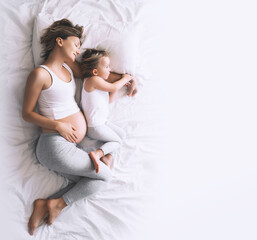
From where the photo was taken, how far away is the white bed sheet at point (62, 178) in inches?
43.3

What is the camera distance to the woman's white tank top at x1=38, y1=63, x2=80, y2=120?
1.12 m

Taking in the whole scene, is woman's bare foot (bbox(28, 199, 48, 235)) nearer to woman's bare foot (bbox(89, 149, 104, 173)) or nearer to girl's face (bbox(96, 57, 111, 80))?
woman's bare foot (bbox(89, 149, 104, 173))

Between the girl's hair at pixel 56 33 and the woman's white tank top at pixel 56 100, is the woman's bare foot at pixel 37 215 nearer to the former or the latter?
the woman's white tank top at pixel 56 100

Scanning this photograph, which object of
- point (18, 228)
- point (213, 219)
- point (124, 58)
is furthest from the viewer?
point (213, 219)

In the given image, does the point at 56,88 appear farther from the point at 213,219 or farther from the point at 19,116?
the point at 213,219

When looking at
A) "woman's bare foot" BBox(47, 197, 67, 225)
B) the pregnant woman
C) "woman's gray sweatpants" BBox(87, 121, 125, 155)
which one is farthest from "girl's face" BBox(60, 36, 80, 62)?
"woman's bare foot" BBox(47, 197, 67, 225)

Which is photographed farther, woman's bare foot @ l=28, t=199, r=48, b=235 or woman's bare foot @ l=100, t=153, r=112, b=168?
woman's bare foot @ l=100, t=153, r=112, b=168

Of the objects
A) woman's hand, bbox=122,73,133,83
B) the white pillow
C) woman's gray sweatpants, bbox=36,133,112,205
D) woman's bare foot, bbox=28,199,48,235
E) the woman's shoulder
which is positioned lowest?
woman's bare foot, bbox=28,199,48,235

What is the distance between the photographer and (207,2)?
151 cm

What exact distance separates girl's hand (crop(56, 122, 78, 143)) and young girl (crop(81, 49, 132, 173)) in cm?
8

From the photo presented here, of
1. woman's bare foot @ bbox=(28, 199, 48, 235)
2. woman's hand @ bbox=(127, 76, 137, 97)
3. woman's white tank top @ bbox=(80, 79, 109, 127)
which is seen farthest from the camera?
woman's hand @ bbox=(127, 76, 137, 97)

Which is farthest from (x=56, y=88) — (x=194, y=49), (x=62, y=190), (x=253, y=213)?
(x=253, y=213)

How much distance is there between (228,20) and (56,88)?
1078 mm

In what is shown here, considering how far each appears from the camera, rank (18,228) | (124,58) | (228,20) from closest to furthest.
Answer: (18,228) → (124,58) → (228,20)
